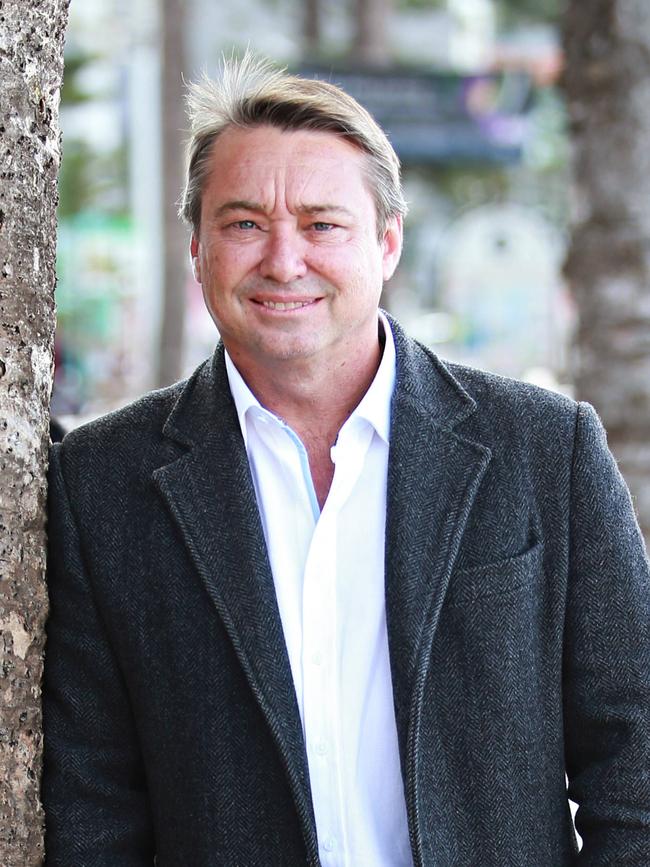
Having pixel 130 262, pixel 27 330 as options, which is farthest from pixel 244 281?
pixel 130 262

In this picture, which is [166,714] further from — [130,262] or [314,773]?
[130,262]

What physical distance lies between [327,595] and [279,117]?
0.89 metres

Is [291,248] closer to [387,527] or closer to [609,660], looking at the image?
[387,527]

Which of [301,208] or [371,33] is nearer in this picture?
[301,208]

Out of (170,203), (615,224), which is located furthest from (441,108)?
(615,224)

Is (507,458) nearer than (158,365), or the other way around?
(507,458)

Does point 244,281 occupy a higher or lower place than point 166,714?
higher

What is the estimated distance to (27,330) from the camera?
90.9 inches

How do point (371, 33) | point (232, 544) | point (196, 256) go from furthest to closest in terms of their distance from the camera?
point (371, 33) < point (196, 256) < point (232, 544)

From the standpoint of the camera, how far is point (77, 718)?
7.76ft

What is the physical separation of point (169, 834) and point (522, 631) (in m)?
0.75

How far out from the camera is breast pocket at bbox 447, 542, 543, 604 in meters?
2.29

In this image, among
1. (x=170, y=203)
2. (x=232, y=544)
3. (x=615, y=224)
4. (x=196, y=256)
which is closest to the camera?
(x=232, y=544)

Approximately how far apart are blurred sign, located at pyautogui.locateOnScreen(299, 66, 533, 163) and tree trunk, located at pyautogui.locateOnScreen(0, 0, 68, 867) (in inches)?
294
